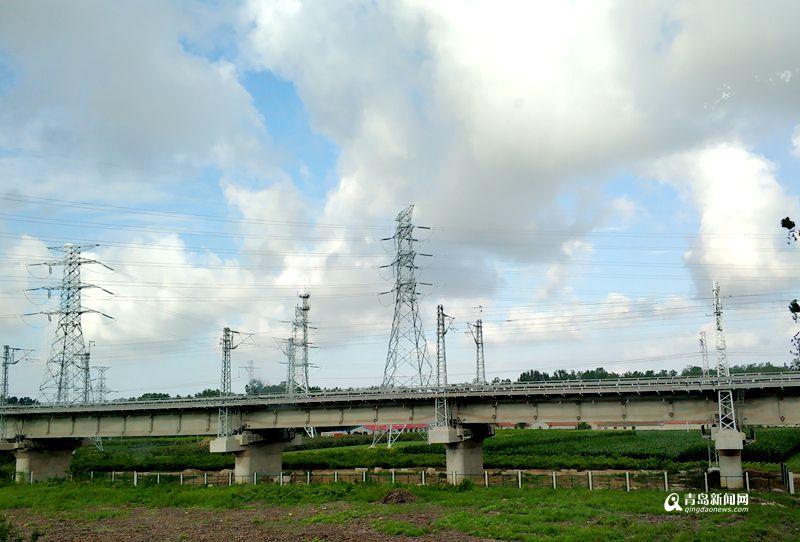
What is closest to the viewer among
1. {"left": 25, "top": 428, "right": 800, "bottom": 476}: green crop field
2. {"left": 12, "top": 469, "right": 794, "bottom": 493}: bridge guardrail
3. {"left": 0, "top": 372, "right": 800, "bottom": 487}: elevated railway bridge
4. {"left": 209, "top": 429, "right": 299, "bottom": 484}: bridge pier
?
{"left": 12, "top": 469, "right": 794, "bottom": 493}: bridge guardrail

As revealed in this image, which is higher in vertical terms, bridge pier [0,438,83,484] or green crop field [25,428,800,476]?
bridge pier [0,438,83,484]

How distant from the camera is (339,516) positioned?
133 ft

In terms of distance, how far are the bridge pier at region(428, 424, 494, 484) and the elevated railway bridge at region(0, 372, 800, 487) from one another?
92 millimetres

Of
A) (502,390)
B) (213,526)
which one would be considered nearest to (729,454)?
(502,390)

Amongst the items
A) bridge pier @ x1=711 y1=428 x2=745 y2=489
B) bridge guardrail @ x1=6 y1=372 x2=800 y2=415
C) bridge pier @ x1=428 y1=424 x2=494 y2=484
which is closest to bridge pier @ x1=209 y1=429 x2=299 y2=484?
bridge guardrail @ x1=6 y1=372 x2=800 y2=415

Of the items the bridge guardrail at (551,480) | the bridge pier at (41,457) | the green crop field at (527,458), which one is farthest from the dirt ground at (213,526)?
the green crop field at (527,458)

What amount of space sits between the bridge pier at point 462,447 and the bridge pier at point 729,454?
64.7 ft

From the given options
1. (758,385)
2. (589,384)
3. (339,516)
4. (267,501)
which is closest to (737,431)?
(758,385)

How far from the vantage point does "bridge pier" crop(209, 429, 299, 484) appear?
6419cm

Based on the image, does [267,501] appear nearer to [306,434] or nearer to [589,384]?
[589,384]

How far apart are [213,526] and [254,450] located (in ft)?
90.2

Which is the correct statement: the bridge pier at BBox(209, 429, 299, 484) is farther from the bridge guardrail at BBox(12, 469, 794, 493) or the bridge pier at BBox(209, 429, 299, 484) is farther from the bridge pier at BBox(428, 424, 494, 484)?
the bridge pier at BBox(428, 424, 494, 484)

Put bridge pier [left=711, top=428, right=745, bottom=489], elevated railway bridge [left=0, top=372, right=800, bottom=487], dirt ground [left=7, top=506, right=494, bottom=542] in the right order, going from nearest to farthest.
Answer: dirt ground [left=7, top=506, right=494, bottom=542], bridge pier [left=711, top=428, right=745, bottom=489], elevated railway bridge [left=0, top=372, right=800, bottom=487]

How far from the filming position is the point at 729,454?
49125 millimetres
